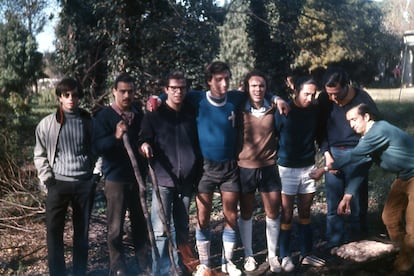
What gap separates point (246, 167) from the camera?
176 inches

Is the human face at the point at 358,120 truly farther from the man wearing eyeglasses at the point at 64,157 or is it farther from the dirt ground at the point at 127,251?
the man wearing eyeglasses at the point at 64,157

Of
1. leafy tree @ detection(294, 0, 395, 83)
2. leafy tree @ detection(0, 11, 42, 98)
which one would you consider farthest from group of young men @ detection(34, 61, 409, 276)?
leafy tree @ detection(0, 11, 42, 98)

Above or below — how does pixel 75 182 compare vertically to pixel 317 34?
below

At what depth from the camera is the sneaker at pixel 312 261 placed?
4.79m

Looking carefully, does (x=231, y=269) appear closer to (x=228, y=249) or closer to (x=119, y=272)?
(x=228, y=249)

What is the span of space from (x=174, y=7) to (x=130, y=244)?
4.66 meters

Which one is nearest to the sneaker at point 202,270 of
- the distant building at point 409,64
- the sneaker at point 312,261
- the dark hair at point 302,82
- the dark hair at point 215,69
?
the sneaker at point 312,261

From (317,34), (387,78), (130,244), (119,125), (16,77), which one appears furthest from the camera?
(387,78)

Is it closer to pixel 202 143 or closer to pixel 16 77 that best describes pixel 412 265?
pixel 202 143

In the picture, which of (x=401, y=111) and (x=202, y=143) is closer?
(x=202, y=143)

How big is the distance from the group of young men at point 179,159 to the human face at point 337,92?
0.04ft

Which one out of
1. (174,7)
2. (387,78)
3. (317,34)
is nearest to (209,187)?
(174,7)

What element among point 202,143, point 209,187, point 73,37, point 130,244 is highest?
point 73,37

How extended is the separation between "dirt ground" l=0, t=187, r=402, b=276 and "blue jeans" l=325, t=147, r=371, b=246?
0.22 m
